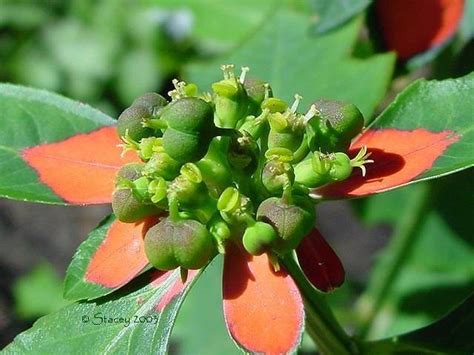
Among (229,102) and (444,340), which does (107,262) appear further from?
(444,340)

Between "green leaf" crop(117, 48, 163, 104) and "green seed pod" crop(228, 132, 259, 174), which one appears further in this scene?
"green leaf" crop(117, 48, 163, 104)

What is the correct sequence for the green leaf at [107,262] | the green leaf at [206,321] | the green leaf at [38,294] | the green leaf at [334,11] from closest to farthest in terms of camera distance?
the green leaf at [107,262], the green leaf at [334,11], the green leaf at [206,321], the green leaf at [38,294]

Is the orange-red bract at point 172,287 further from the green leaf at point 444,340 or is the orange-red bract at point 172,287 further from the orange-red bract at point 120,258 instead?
the green leaf at point 444,340

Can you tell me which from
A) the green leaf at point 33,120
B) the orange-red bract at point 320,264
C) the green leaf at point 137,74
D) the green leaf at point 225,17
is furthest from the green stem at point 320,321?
the green leaf at point 137,74

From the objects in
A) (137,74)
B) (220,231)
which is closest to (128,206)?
(220,231)

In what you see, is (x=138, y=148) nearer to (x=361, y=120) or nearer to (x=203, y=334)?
(x=361, y=120)

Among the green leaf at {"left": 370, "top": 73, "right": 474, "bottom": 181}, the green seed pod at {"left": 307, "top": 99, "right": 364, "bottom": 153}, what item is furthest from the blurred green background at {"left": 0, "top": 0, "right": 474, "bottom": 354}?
the green seed pod at {"left": 307, "top": 99, "right": 364, "bottom": 153}

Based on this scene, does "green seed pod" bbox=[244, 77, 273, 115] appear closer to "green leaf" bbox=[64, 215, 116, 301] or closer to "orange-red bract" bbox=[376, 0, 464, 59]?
"green leaf" bbox=[64, 215, 116, 301]

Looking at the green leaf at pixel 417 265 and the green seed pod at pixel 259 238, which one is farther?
the green leaf at pixel 417 265
